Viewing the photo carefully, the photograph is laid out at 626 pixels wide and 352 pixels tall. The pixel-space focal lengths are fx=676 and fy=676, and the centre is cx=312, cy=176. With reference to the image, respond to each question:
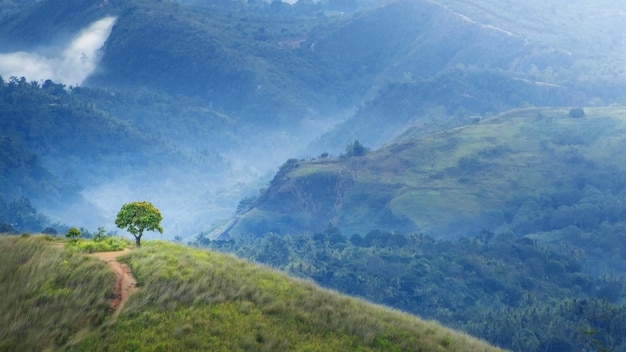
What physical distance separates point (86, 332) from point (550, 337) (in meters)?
83.9

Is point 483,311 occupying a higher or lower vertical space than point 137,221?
lower

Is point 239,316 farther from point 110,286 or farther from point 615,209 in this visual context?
point 615,209

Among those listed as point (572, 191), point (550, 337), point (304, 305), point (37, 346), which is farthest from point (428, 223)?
point (37, 346)

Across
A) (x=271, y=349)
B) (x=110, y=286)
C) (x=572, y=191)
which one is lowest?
(x=271, y=349)

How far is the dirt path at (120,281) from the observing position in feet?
121

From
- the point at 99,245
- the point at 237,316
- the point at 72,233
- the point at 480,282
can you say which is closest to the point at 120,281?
the point at 99,245

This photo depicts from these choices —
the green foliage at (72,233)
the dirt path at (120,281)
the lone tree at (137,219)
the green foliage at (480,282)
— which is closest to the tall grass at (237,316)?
the dirt path at (120,281)

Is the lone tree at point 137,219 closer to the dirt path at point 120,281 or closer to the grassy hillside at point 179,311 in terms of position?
the grassy hillside at point 179,311

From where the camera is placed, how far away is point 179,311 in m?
37.3

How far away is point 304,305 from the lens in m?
42.8

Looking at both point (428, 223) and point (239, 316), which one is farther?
point (428, 223)

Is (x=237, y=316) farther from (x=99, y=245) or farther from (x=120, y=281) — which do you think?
(x=99, y=245)

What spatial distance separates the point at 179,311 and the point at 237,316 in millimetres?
3294

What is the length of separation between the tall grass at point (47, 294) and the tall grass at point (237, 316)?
140 cm
